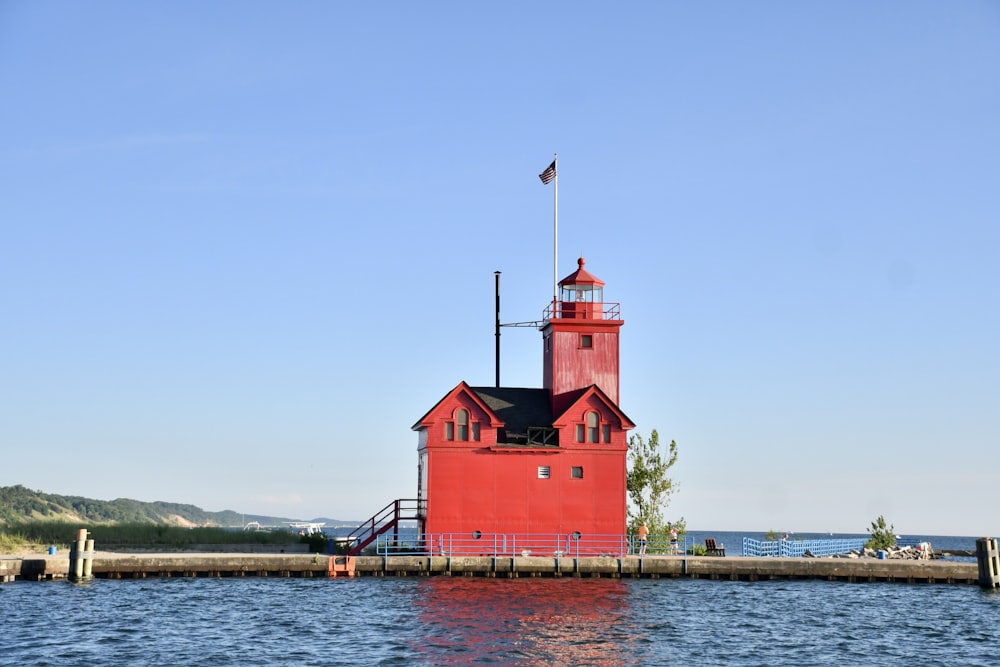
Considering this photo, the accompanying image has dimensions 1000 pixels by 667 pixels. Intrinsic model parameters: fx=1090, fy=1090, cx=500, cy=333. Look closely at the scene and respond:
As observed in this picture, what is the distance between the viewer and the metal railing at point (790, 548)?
182 ft

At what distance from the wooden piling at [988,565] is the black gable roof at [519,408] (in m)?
20.1

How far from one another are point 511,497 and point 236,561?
12571 mm

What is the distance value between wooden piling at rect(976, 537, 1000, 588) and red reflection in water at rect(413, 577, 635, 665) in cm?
1608

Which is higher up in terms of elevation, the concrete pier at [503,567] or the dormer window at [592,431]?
the dormer window at [592,431]

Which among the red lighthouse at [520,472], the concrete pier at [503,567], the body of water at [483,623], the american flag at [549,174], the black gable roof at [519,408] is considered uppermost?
the american flag at [549,174]

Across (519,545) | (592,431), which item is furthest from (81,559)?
(592,431)

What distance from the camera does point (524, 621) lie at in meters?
36.4

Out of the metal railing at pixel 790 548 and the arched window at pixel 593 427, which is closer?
the arched window at pixel 593 427

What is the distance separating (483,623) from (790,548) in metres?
26.9

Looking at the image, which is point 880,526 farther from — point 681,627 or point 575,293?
point 681,627

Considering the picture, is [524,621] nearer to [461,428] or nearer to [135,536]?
[461,428]

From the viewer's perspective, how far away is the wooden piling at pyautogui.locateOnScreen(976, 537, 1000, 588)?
48.1 m

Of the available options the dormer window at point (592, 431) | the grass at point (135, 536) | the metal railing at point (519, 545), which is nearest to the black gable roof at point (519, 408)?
the dormer window at point (592, 431)

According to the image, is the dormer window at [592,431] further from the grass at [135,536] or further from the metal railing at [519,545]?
the grass at [135,536]
